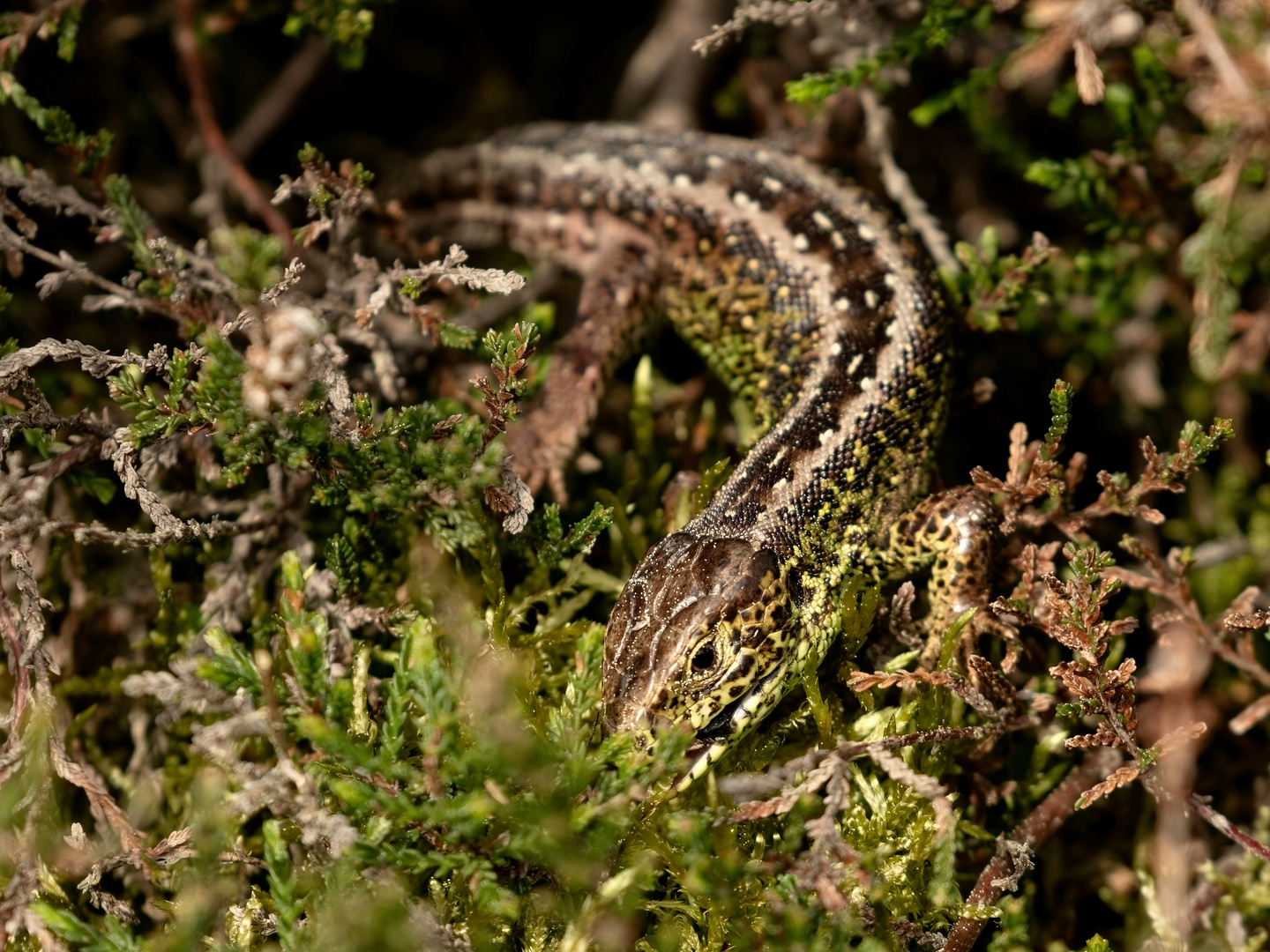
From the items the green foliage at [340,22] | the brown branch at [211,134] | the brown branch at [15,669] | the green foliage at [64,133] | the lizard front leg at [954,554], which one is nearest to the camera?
the brown branch at [15,669]

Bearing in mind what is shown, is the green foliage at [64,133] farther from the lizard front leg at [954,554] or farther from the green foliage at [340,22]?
the lizard front leg at [954,554]

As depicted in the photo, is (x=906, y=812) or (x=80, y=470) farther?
(x=80, y=470)

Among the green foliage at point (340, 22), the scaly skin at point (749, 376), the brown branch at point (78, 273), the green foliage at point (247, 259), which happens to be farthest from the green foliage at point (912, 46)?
the brown branch at point (78, 273)

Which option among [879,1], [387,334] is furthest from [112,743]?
[879,1]

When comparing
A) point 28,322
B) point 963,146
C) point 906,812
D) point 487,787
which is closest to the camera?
point 487,787

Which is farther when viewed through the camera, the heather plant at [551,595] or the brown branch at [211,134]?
the brown branch at [211,134]

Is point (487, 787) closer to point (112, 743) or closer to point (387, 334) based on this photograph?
point (112, 743)

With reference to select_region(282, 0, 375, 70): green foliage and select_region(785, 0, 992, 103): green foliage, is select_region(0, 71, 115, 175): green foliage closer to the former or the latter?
select_region(282, 0, 375, 70): green foliage
